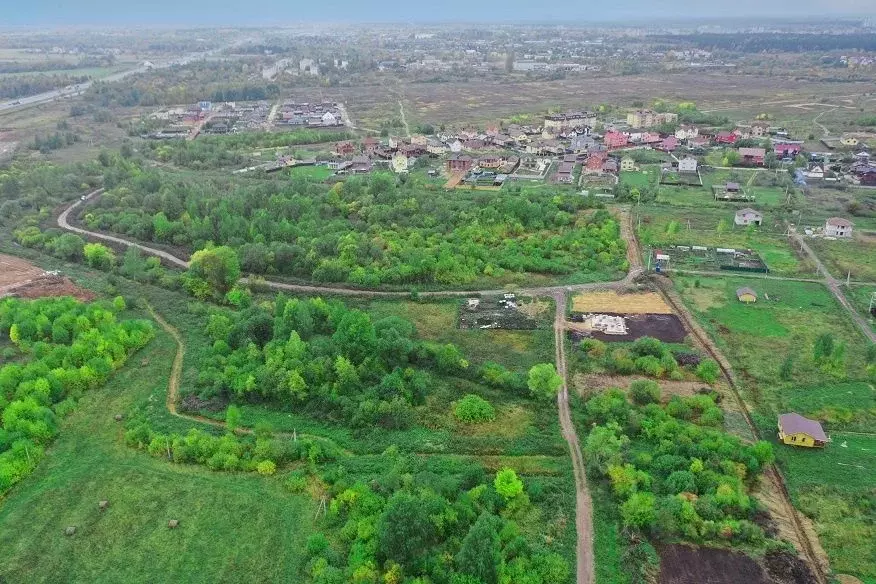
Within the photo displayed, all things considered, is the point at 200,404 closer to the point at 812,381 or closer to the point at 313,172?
the point at 812,381

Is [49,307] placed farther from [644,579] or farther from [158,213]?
[644,579]

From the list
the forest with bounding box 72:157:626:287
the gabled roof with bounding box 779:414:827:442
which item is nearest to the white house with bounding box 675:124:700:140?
the forest with bounding box 72:157:626:287

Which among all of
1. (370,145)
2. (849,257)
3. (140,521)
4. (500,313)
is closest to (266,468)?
(140,521)

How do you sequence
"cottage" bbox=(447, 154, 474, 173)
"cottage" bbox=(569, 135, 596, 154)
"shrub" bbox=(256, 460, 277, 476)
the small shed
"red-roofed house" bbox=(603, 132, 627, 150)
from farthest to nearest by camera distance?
"red-roofed house" bbox=(603, 132, 627, 150)
"cottage" bbox=(569, 135, 596, 154)
"cottage" bbox=(447, 154, 474, 173)
the small shed
"shrub" bbox=(256, 460, 277, 476)

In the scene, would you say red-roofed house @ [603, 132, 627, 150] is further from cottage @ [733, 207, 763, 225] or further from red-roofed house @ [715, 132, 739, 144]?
cottage @ [733, 207, 763, 225]

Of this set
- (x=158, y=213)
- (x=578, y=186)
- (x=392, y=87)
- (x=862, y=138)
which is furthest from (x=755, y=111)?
(x=158, y=213)
